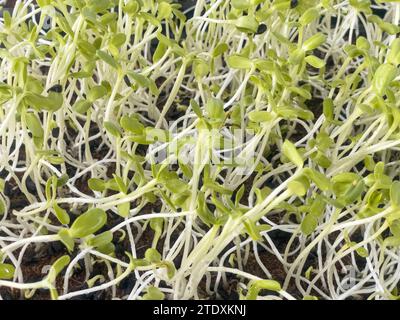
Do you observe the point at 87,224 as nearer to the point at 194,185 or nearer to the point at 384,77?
the point at 194,185

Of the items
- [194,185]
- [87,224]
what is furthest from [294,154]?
[87,224]

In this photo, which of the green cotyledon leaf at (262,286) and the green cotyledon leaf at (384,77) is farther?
the green cotyledon leaf at (384,77)

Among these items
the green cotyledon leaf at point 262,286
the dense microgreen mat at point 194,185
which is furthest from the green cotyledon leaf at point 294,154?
the green cotyledon leaf at point 262,286

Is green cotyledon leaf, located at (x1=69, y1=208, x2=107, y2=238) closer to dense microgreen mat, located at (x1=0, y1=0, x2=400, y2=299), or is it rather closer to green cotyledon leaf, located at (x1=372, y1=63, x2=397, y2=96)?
dense microgreen mat, located at (x1=0, y1=0, x2=400, y2=299)

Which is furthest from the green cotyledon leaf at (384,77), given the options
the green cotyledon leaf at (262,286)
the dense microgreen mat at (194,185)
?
the green cotyledon leaf at (262,286)

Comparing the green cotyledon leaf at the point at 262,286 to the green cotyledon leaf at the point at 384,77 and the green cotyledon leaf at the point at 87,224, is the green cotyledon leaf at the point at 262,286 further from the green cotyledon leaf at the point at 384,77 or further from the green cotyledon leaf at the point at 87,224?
the green cotyledon leaf at the point at 384,77

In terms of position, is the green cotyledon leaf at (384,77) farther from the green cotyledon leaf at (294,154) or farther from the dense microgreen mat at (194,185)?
the green cotyledon leaf at (294,154)

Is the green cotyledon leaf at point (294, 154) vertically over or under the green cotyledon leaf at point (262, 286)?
over

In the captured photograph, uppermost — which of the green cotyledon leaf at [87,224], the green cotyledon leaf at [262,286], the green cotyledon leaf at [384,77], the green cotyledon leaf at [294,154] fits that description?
the green cotyledon leaf at [384,77]

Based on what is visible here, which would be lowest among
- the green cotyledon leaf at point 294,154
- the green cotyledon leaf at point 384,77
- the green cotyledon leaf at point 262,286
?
the green cotyledon leaf at point 262,286

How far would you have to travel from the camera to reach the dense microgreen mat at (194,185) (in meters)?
0.73

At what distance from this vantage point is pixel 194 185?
0.71 m

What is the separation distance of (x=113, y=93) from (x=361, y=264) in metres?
0.50
